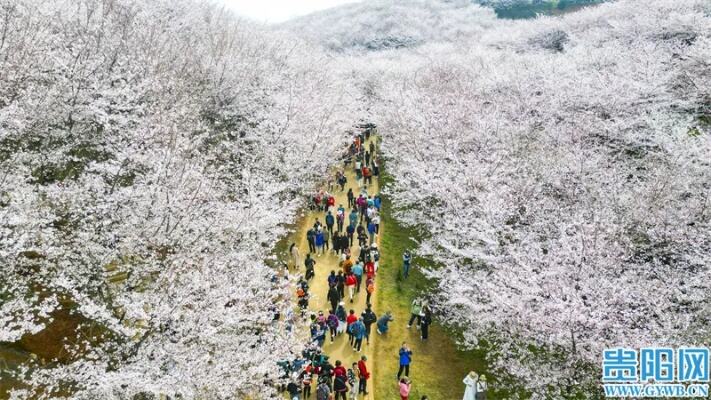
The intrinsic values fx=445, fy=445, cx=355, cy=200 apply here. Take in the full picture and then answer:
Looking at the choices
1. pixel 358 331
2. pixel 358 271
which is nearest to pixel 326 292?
pixel 358 271

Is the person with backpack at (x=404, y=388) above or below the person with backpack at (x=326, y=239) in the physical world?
below

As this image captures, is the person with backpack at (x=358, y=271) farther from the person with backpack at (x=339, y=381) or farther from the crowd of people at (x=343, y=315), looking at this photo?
the person with backpack at (x=339, y=381)

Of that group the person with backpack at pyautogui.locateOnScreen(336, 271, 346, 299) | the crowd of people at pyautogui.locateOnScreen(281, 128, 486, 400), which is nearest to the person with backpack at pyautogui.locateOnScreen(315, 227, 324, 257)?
the crowd of people at pyautogui.locateOnScreen(281, 128, 486, 400)

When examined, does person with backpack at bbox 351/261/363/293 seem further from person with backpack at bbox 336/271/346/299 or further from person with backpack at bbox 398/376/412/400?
person with backpack at bbox 398/376/412/400

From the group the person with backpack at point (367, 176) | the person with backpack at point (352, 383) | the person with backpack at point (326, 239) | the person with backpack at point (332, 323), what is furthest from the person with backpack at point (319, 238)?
the person with backpack at point (367, 176)

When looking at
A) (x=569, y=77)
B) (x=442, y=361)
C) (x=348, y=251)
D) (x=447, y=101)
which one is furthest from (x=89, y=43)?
(x=569, y=77)

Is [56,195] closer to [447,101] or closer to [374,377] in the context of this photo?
[374,377]
